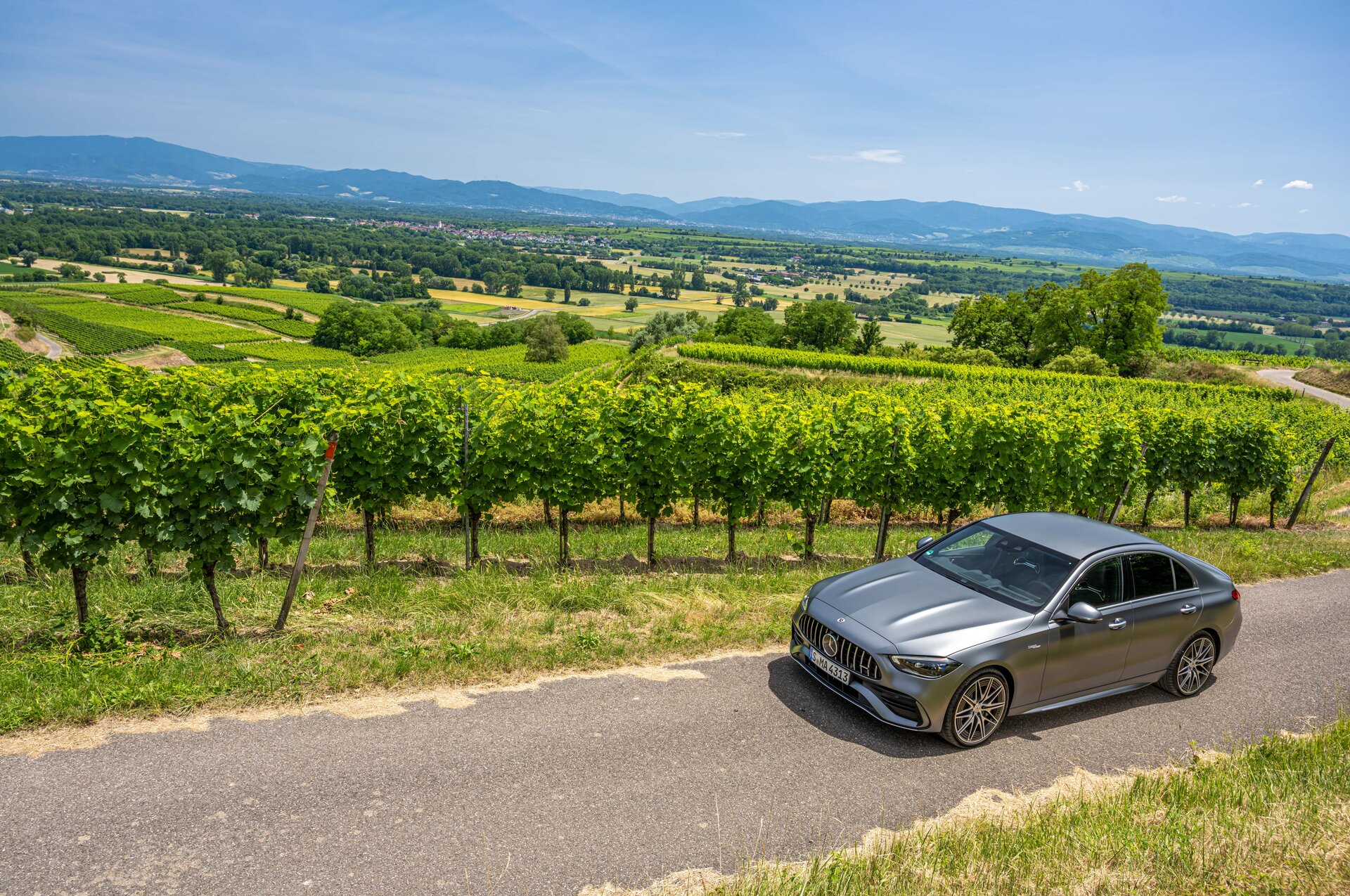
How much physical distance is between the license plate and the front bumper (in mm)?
Result: 54

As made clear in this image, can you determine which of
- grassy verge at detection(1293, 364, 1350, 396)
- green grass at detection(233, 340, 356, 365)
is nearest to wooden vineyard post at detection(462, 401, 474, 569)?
grassy verge at detection(1293, 364, 1350, 396)

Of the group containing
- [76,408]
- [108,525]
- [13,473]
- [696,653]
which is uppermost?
[76,408]

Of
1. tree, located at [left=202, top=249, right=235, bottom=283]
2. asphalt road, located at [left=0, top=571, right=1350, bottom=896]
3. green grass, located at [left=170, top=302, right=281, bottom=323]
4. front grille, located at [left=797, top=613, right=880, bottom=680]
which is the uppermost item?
tree, located at [left=202, top=249, right=235, bottom=283]

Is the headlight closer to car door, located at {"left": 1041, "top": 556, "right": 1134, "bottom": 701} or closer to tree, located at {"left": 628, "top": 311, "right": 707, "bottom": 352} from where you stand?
car door, located at {"left": 1041, "top": 556, "right": 1134, "bottom": 701}

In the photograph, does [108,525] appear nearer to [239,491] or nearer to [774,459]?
[239,491]

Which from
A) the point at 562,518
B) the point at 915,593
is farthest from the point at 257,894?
the point at 562,518

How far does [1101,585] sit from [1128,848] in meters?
2.81

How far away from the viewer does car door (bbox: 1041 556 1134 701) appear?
6.93 metres

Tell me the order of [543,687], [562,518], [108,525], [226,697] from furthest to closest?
[562,518], [108,525], [543,687], [226,697]

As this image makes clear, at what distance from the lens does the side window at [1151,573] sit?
7480 mm

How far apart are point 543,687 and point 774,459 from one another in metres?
6.38

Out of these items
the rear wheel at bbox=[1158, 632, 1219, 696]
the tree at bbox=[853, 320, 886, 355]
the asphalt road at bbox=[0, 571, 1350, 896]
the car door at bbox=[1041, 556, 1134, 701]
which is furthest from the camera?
the tree at bbox=[853, 320, 886, 355]

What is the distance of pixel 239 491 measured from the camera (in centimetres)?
805

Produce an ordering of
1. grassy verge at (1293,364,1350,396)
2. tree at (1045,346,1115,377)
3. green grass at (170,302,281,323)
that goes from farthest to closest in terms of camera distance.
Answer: green grass at (170,302,281,323), tree at (1045,346,1115,377), grassy verge at (1293,364,1350,396)
